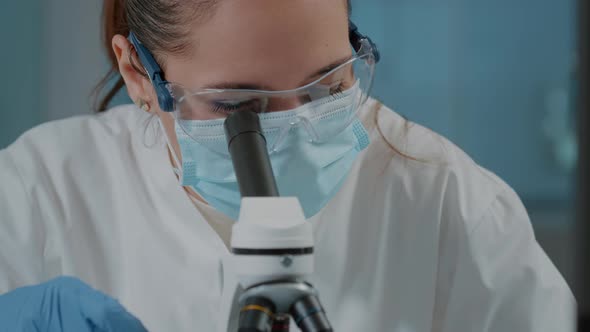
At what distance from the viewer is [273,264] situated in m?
0.76

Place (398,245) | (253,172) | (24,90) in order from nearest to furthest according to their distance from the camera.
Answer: (253,172) < (398,245) < (24,90)

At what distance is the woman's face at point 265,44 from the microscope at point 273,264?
295 millimetres

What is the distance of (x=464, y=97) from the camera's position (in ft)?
13.0

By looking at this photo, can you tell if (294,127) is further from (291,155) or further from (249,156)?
(249,156)

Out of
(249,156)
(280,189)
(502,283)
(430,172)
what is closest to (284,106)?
(280,189)

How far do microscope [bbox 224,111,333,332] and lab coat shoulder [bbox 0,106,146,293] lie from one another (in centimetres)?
59

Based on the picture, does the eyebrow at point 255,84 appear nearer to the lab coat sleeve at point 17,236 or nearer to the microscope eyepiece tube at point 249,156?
the microscope eyepiece tube at point 249,156

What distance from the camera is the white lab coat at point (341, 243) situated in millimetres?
1293

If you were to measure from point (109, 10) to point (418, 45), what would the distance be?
2.65 metres

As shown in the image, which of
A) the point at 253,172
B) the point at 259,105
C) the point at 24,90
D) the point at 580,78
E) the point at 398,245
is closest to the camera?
the point at 580,78

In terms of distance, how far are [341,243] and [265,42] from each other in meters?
0.42

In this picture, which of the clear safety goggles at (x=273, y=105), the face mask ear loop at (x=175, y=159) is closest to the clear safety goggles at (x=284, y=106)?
the clear safety goggles at (x=273, y=105)

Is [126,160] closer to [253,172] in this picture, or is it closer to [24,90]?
[253,172]

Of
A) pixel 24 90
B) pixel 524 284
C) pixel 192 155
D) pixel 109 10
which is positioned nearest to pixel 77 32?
pixel 24 90
